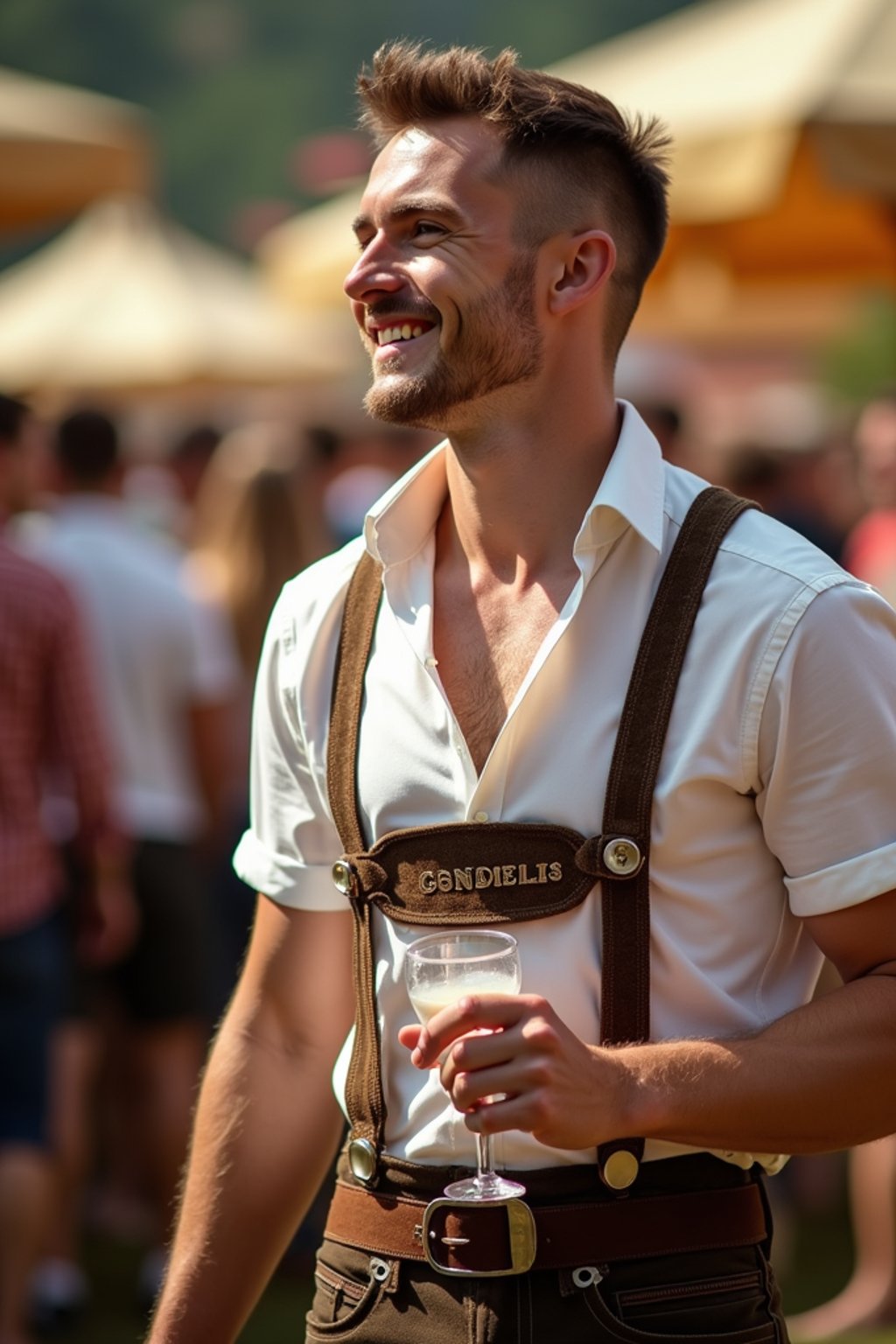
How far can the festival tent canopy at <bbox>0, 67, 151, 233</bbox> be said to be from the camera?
6.65 metres

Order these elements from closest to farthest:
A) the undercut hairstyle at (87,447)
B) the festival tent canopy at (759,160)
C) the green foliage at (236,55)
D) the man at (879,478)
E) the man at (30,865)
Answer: the man at (30,865) < the festival tent canopy at (759,160) < the man at (879,478) < the undercut hairstyle at (87,447) < the green foliage at (236,55)

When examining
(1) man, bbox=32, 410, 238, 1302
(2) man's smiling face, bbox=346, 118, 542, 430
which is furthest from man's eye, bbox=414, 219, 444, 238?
(1) man, bbox=32, 410, 238, 1302

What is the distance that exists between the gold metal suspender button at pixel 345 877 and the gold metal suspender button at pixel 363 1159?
0.30 metres

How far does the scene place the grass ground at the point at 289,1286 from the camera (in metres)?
5.47

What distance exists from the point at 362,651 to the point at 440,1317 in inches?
31.7

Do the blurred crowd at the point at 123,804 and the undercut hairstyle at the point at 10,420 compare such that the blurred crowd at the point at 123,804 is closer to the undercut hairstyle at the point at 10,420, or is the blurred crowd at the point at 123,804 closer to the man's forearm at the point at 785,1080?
the undercut hairstyle at the point at 10,420

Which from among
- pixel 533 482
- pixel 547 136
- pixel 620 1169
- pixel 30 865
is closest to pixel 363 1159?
pixel 620 1169

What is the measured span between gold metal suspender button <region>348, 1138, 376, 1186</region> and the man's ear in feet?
3.42

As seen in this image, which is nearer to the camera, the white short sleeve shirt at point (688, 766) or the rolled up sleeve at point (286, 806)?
the white short sleeve shirt at point (688, 766)

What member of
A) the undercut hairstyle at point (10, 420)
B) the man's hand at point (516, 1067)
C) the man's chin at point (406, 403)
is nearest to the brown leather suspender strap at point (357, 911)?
the man's chin at point (406, 403)

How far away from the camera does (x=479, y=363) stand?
241 cm

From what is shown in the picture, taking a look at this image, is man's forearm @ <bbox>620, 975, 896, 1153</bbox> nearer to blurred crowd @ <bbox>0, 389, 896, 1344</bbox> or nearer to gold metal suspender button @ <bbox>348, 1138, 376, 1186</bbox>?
gold metal suspender button @ <bbox>348, 1138, 376, 1186</bbox>

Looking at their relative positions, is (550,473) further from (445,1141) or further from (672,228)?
(672,228)

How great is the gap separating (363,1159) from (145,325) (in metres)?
10.8
